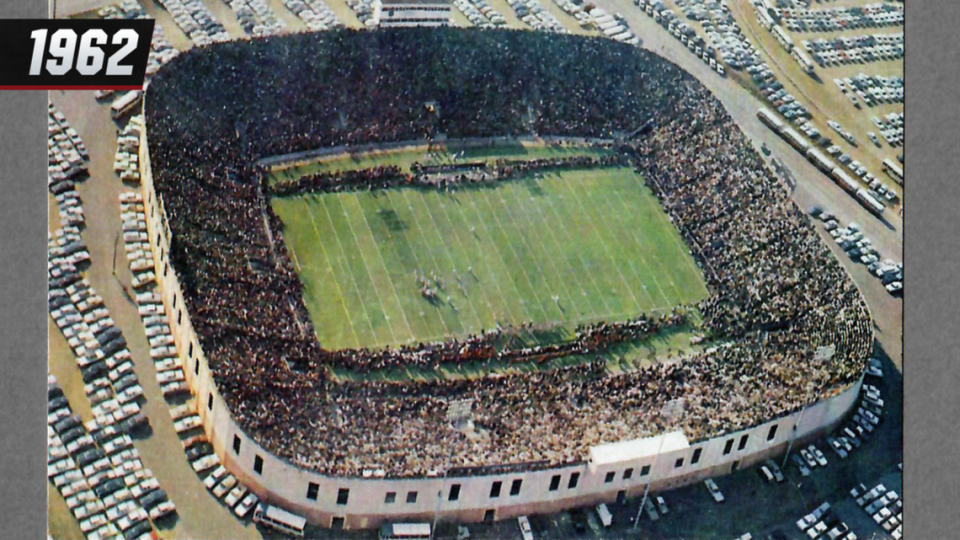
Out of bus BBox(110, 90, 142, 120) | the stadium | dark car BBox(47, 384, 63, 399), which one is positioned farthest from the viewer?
bus BBox(110, 90, 142, 120)

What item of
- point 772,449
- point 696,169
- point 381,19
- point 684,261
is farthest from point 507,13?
point 772,449

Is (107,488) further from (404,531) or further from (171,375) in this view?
(404,531)

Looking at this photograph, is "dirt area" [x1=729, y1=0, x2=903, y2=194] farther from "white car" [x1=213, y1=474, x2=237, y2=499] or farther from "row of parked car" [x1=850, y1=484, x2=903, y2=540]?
"white car" [x1=213, y1=474, x2=237, y2=499]

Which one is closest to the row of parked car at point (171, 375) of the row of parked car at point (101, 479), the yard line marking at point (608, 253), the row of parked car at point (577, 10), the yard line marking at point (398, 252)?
the row of parked car at point (101, 479)

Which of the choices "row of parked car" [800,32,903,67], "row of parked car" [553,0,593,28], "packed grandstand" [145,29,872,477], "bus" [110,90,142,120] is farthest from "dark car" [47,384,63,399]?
"row of parked car" [800,32,903,67]

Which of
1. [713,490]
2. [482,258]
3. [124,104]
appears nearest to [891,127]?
[482,258]

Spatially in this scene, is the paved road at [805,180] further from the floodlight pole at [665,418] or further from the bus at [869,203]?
the floodlight pole at [665,418]
